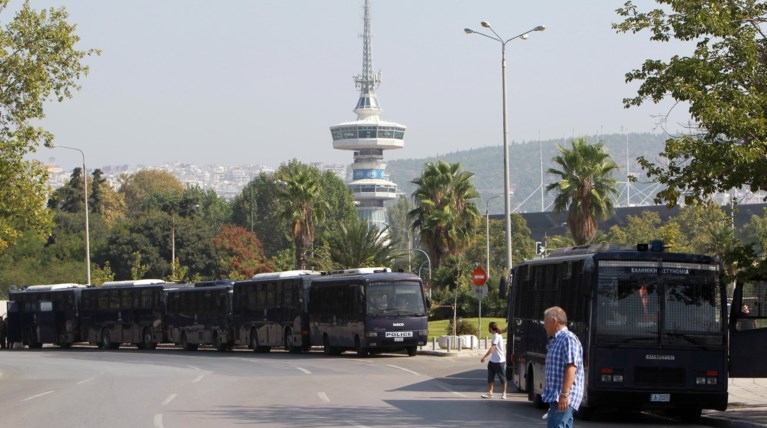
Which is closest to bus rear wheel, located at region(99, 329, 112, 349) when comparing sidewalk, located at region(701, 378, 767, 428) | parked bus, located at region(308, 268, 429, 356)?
parked bus, located at region(308, 268, 429, 356)

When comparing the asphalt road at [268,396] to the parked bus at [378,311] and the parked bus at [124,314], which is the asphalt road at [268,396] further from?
the parked bus at [124,314]

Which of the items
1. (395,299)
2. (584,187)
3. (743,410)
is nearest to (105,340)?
(395,299)

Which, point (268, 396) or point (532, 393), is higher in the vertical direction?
point (532, 393)

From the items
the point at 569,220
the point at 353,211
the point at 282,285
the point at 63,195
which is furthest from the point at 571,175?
the point at 353,211

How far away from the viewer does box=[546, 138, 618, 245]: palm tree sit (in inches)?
2269

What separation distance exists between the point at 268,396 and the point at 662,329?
31.0 ft

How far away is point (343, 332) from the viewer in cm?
4569

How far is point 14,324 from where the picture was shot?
68.9 meters

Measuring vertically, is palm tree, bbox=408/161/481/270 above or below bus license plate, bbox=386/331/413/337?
above

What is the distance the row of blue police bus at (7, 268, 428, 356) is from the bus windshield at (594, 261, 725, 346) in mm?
23560

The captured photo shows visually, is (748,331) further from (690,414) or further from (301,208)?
(301,208)

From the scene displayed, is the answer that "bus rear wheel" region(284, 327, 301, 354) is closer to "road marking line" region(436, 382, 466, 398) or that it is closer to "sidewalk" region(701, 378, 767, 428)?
"road marking line" region(436, 382, 466, 398)

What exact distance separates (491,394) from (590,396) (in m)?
6.33

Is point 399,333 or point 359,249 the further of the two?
point 359,249
